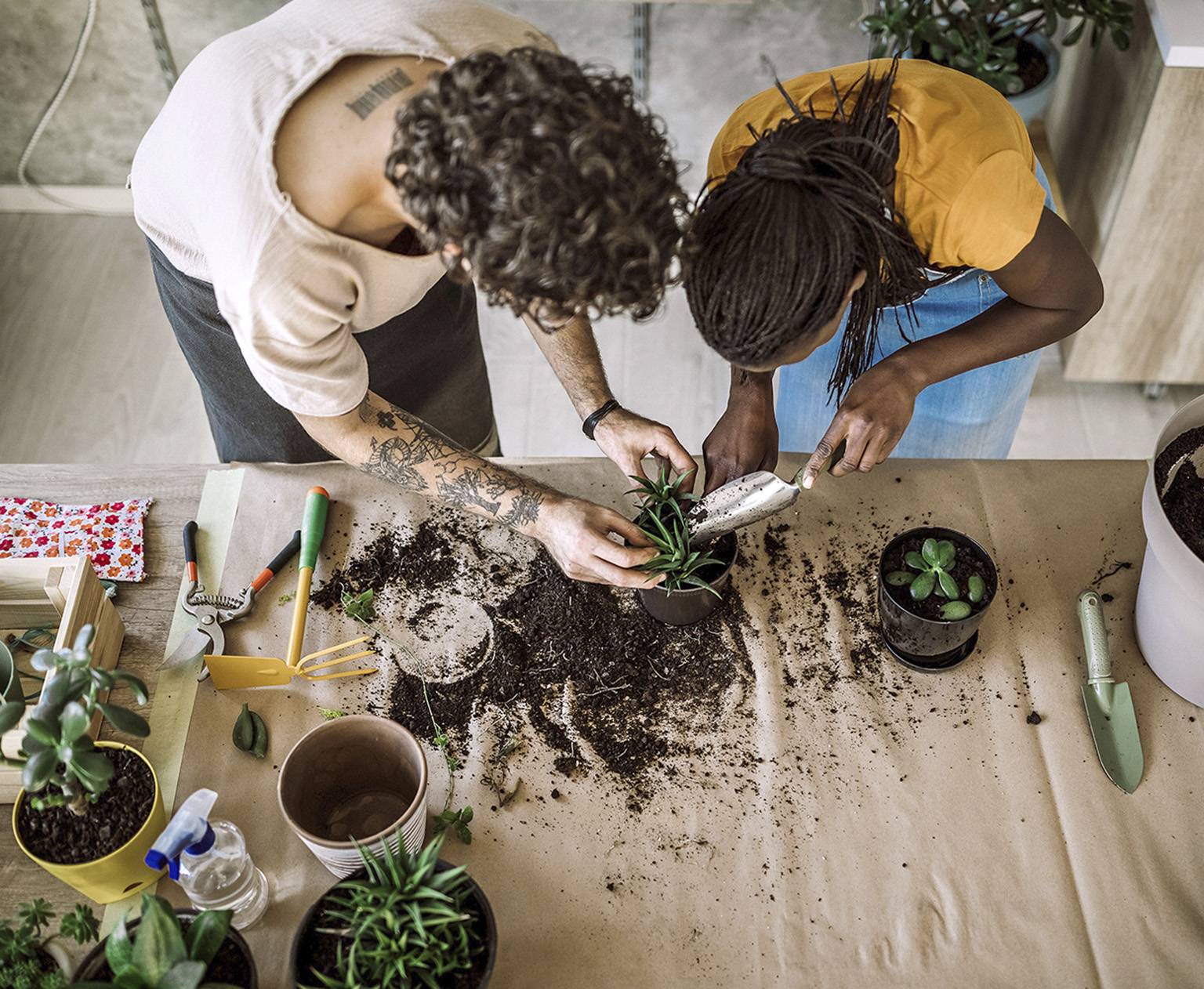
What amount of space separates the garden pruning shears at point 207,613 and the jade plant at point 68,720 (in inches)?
12.8

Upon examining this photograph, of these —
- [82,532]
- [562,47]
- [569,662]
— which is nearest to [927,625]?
[569,662]

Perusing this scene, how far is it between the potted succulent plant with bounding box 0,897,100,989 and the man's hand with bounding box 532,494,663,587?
2.11 ft

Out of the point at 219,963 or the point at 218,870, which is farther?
the point at 218,870

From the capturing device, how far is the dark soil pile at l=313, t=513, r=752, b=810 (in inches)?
48.1

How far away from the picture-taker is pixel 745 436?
1.40 m

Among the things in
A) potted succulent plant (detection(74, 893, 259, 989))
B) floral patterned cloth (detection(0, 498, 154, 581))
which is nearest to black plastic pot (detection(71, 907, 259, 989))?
potted succulent plant (detection(74, 893, 259, 989))

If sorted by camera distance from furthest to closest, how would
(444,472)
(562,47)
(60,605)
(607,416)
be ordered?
(562,47) → (607,416) → (444,472) → (60,605)

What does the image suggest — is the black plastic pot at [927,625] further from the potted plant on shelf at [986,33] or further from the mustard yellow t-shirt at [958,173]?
the potted plant on shelf at [986,33]

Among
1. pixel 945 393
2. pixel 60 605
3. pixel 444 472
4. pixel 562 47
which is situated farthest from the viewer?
pixel 562 47

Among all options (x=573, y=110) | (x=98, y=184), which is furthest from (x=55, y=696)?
(x=98, y=184)

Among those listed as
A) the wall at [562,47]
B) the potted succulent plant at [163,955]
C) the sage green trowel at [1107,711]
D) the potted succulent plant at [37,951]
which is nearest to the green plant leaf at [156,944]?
the potted succulent plant at [163,955]

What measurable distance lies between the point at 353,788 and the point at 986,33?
2.11 meters

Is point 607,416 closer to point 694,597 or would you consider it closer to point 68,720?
point 694,597

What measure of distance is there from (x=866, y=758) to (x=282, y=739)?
72 cm
